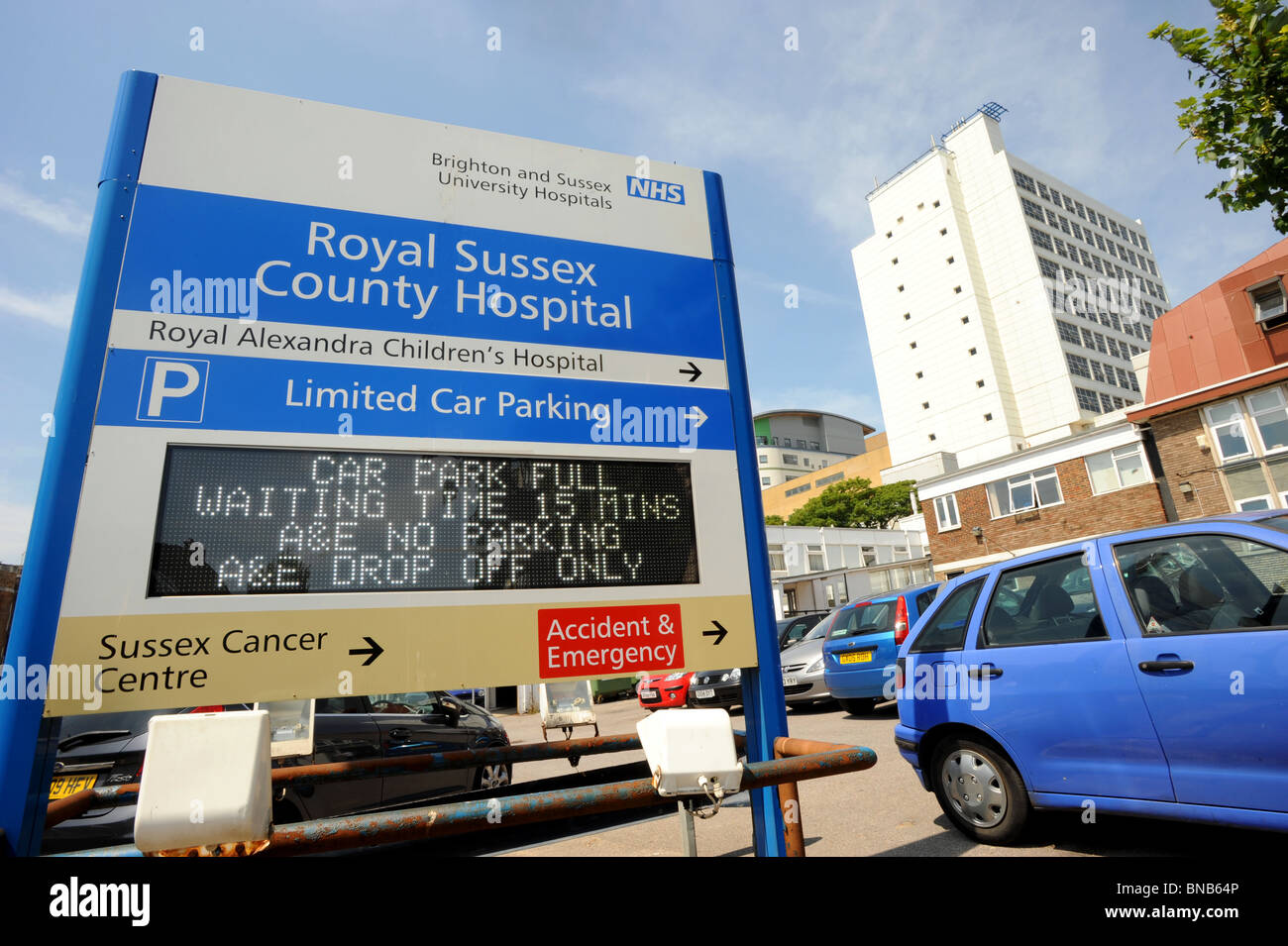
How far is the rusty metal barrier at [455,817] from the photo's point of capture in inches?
64.6

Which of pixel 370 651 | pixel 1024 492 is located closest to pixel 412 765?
pixel 370 651

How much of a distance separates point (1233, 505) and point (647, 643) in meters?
27.5

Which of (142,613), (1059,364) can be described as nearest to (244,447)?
(142,613)

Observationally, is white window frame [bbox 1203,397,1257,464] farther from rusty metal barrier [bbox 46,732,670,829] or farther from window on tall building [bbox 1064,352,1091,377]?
window on tall building [bbox 1064,352,1091,377]

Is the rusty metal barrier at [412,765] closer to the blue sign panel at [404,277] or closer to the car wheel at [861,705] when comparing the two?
the blue sign panel at [404,277]

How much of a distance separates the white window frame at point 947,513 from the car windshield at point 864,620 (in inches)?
974

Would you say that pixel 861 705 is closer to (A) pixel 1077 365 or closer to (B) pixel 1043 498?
(B) pixel 1043 498

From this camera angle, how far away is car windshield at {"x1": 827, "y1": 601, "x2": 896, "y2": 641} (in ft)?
32.0

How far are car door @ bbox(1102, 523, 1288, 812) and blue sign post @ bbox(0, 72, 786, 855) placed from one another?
2029mm

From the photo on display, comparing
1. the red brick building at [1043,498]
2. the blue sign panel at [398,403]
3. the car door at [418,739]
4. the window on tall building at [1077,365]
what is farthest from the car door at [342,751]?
the window on tall building at [1077,365]

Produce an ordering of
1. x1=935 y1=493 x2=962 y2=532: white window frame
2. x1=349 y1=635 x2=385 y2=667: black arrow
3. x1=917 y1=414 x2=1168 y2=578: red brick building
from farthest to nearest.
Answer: x1=935 y1=493 x2=962 y2=532: white window frame, x1=917 y1=414 x2=1168 y2=578: red brick building, x1=349 y1=635 x2=385 y2=667: black arrow

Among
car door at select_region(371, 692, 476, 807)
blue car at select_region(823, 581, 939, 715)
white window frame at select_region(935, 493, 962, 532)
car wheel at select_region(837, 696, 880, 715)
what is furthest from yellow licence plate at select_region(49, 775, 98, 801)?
white window frame at select_region(935, 493, 962, 532)

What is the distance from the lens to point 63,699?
2262mm
